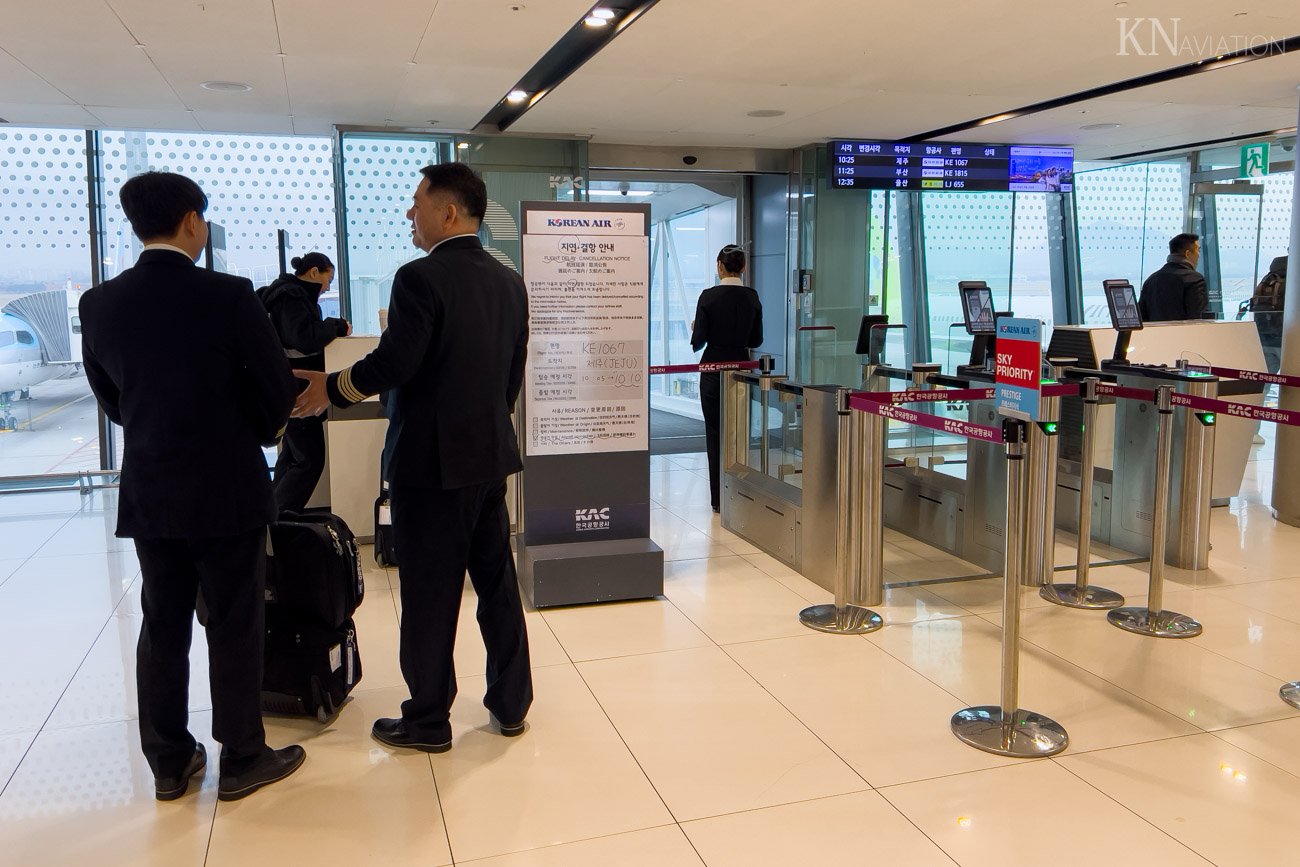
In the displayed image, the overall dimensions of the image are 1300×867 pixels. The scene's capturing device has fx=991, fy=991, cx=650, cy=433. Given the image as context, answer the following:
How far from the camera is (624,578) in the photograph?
433 cm

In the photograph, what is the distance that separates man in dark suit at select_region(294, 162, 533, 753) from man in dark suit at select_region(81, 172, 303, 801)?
316mm

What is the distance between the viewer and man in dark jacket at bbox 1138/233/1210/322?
22.7ft

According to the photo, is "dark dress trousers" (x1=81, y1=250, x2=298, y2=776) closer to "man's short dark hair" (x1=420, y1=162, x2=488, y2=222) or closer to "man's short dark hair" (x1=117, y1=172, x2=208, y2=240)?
"man's short dark hair" (x1=117, y1=172, x2=208, y2=240)

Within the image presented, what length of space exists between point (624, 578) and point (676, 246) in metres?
6.40

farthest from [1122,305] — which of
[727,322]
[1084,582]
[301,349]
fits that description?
[301,349]

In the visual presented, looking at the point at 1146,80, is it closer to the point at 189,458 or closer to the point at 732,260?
the point at 732,260

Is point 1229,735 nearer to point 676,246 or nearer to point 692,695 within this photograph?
point 692,695

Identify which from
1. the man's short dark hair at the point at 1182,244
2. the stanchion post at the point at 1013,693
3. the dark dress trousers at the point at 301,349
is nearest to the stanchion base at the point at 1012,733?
the stanchion post at the point at 1013,693

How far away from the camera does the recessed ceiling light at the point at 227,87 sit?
5.79m

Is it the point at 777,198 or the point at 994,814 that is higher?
the point at 777,198

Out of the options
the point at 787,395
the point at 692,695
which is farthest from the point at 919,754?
the point at 787,395

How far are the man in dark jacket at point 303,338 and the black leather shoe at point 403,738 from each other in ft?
7.94

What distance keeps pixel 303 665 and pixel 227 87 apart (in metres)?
4.19

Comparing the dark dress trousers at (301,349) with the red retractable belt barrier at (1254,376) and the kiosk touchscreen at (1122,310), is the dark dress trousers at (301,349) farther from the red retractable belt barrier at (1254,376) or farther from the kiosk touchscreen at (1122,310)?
the red retractable belt barrier at (1254,376)
